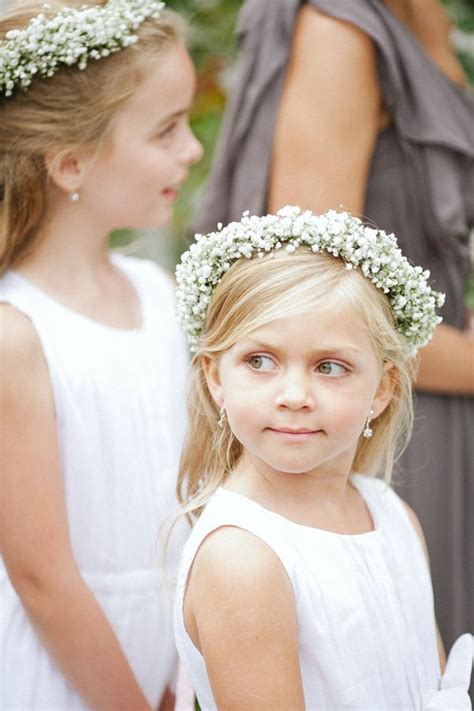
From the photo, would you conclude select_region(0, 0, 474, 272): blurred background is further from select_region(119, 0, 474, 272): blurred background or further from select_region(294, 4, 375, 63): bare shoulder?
select_region(294, 4, 375, 63): bare shoulder

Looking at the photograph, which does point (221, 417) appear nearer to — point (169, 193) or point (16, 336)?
point (16, 336)

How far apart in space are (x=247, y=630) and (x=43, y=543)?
71cm

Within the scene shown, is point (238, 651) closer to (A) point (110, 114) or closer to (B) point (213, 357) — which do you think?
(B) point (213, 357)

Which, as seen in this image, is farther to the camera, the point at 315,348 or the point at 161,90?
the point at 161,90

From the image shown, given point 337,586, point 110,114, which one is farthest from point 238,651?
point 110,114

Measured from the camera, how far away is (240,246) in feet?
6.62

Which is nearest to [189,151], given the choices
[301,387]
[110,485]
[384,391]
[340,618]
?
[110,485]

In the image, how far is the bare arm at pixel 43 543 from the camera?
2352 millimetres

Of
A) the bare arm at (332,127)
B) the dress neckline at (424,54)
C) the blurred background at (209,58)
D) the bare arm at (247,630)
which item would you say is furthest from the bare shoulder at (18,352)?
the blurred background at (209,58)

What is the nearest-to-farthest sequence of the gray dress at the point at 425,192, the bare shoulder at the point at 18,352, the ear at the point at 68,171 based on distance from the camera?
the bare shoulder at the point at 18,352
the ear at the point at 68,171
the gray dress at the point at 425,192

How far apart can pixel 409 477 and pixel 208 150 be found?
386 cm

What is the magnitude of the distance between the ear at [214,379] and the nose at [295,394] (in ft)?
0.63

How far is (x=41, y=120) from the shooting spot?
2.58 meters

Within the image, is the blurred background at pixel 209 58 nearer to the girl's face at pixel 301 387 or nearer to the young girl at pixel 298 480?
the young girl at pixel 298 480
